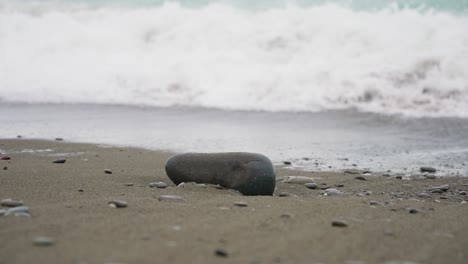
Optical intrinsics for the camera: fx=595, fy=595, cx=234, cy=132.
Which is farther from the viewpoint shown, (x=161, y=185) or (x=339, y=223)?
(x=161, y=185)

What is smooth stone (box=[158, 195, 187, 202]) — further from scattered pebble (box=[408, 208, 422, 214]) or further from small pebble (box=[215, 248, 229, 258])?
scattered pebble (box=[408, 208, 422, 214])

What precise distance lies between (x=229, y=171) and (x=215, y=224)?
1.38 meters

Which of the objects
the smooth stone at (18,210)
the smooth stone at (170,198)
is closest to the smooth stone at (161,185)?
the smooth stone at (170,198)

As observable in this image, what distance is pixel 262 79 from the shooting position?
11305 millimetres

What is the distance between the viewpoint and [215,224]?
276 cm

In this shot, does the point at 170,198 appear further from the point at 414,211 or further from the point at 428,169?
the point at 428,169

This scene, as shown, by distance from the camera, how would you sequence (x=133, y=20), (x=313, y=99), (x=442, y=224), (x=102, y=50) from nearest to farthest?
(x=442, y=224), (x=313, y=99), (x=102, y=50), (x=133, y=20)

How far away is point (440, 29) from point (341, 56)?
7.21 feet

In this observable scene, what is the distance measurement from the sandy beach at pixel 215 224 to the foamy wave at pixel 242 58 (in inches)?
239

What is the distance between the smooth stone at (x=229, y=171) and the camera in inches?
155

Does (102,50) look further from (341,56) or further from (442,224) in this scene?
(442,224)

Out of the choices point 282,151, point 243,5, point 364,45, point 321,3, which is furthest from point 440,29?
point 282,151

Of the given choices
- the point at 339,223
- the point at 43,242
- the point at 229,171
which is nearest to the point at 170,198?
the point at 229,171

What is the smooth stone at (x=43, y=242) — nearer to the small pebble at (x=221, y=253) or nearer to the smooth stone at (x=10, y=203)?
the small pebble at (x=221, y=253)
